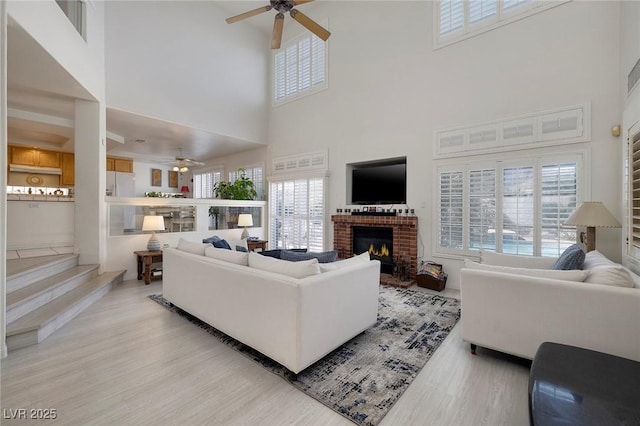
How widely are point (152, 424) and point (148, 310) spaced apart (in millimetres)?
2106

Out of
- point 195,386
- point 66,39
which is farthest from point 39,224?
point 195,386

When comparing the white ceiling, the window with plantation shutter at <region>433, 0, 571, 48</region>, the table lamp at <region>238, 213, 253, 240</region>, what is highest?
the window with plantation shutter at <region>433, 0, 571, 48</region>

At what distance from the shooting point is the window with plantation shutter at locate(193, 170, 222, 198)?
352 inches

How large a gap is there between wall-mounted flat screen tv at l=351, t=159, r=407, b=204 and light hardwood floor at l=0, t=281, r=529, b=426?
9.24ft

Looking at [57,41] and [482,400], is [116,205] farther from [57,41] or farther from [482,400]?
[482,400]

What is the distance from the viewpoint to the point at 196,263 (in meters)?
2.92

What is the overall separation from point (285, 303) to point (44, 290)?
3.01m

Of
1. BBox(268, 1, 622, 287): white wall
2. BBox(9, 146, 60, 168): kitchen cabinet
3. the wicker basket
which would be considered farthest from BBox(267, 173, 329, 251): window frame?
BBox(9, 146, 60, 168): kitchen cabinet

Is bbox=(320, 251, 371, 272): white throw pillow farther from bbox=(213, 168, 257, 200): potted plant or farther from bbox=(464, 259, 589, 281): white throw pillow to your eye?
bbox=(213, 168, 257, 200): potted plant

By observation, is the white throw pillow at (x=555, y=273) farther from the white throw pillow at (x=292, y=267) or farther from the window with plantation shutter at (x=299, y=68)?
the window with plantation shutter at (x=299, y=68)

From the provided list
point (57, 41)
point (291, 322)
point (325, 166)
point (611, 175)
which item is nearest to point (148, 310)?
point (291, 322)

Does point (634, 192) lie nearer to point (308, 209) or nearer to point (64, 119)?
point (308, 209)

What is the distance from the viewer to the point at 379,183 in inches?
207

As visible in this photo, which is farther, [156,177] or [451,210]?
[156,177]
